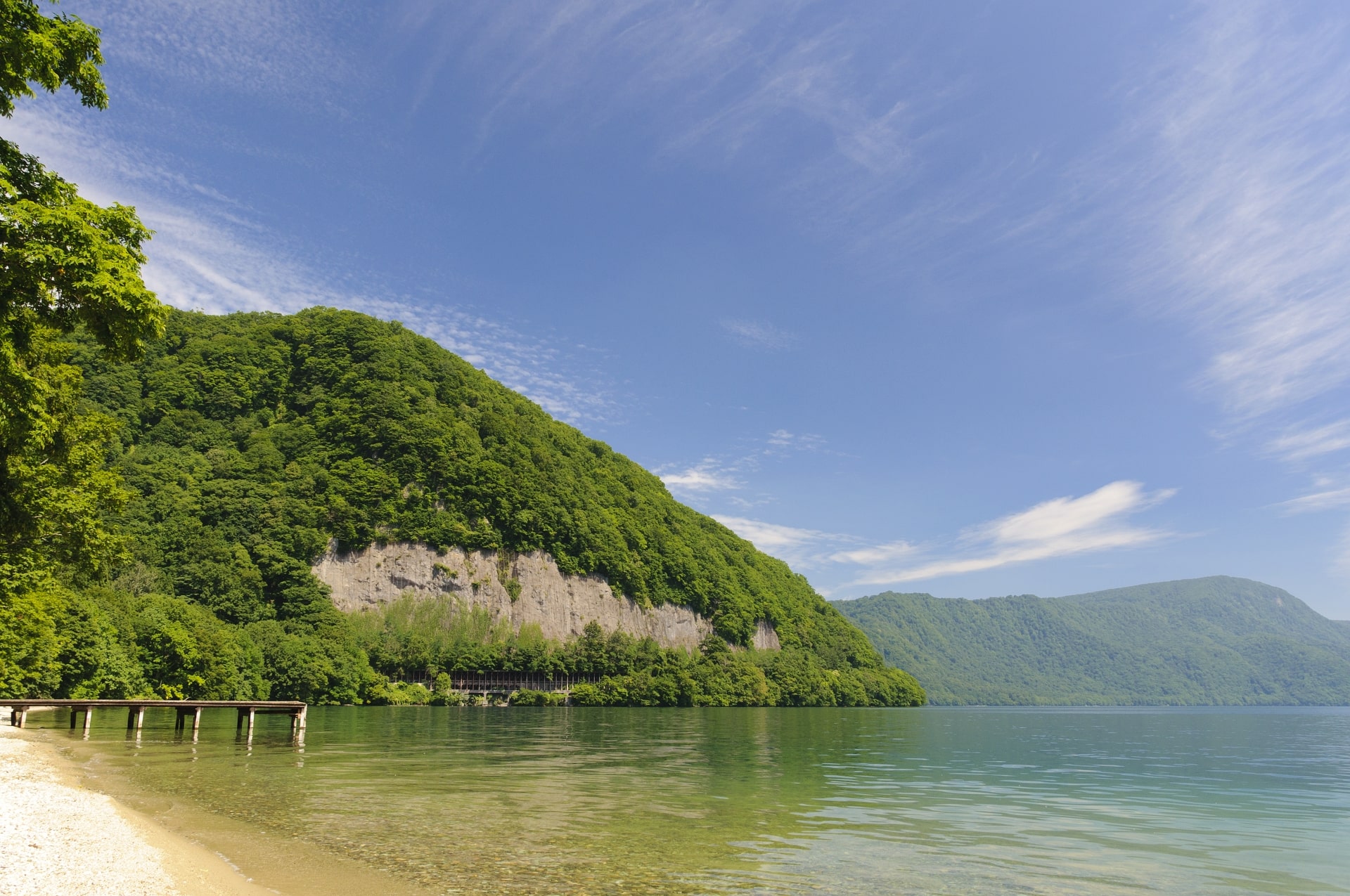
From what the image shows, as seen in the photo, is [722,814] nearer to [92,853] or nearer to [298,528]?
[92,853]

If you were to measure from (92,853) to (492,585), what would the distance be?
156m

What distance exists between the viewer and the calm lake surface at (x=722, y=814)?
60.6ft

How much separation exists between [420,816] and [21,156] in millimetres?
20714

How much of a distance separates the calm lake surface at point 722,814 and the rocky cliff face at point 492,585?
301 ft

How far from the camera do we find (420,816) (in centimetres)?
2462

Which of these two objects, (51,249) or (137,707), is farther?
(137,707)

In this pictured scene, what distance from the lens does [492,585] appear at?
16762cm

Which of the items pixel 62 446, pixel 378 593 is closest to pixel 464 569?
pixel 378 593

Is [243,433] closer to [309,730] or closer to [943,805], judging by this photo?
[309,730]

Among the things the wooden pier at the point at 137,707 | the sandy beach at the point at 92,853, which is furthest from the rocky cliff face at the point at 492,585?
the sandy beach at the point at 92,853

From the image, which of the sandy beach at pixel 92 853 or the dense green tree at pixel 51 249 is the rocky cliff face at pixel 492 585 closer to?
the sandy beach at pixel 92 853

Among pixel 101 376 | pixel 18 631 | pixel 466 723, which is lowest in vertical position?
pixel 466 723

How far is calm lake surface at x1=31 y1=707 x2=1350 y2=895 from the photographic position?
60.6ft

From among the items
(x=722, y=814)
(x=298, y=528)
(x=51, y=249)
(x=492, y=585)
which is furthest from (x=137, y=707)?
(x=492, y=585)
